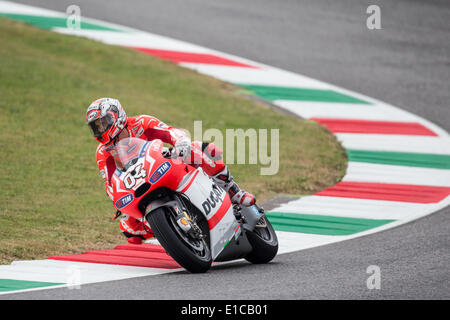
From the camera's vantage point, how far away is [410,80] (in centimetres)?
1658

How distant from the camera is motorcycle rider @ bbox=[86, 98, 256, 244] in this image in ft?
24.0

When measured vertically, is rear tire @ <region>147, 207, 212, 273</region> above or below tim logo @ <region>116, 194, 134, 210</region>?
below

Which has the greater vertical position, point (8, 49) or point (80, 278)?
point (8, 49)

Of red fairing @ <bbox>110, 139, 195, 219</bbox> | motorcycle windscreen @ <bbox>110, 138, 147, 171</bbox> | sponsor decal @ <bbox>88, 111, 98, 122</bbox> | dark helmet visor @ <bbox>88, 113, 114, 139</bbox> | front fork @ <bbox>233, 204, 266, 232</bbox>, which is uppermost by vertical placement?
sponsor decal @ <bbox>88, 111, 98, 122</bbox>

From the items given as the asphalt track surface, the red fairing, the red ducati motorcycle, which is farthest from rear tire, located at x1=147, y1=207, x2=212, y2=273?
the red fairing

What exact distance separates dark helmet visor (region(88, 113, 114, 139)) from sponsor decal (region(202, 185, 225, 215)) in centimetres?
108

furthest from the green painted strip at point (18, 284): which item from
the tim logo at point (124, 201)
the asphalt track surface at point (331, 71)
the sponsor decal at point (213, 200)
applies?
the sponsor decal at point (213, 200)

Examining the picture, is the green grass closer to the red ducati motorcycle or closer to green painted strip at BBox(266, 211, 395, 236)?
green painted strip at BBox(266, 211, 395, 236)

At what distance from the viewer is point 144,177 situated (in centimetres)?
715

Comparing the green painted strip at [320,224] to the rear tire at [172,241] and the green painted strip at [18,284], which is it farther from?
the green painted strip at [18,284]
